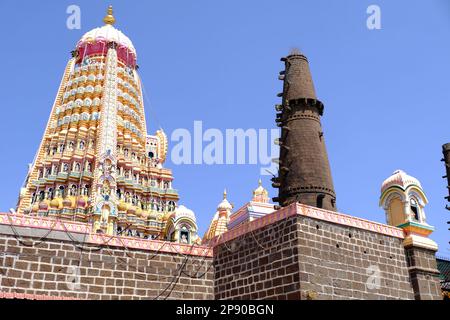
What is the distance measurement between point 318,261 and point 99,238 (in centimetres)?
620

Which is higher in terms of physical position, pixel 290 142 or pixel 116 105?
pixel 116 105

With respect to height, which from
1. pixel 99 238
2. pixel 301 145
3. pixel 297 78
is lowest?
pixel 99 238

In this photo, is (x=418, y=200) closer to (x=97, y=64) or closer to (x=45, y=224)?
(x=45, y=224)

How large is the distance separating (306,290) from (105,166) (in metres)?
27.3

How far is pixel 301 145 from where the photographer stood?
17234 mm

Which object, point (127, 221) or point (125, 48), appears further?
point (125, 48)

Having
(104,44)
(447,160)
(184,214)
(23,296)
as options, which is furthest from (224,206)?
(104,44)

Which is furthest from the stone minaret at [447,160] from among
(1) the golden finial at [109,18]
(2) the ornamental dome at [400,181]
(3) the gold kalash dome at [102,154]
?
(1) the golden finial at [109,18]

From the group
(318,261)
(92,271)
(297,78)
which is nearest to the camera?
(318,261)

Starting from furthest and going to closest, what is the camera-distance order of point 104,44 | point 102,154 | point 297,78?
point 104,44 → point 102,154 → point 297,78

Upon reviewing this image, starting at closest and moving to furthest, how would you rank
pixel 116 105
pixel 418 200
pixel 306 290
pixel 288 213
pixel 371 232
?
pixel 306 290, pixel 288 213, pixel 371 232, pixel 418 200, pixel 116 105

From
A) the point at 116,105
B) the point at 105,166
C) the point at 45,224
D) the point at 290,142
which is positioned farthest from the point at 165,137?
the point at 45,224

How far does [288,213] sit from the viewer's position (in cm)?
1350

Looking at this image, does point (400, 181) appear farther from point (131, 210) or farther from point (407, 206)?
point (131, 210)
